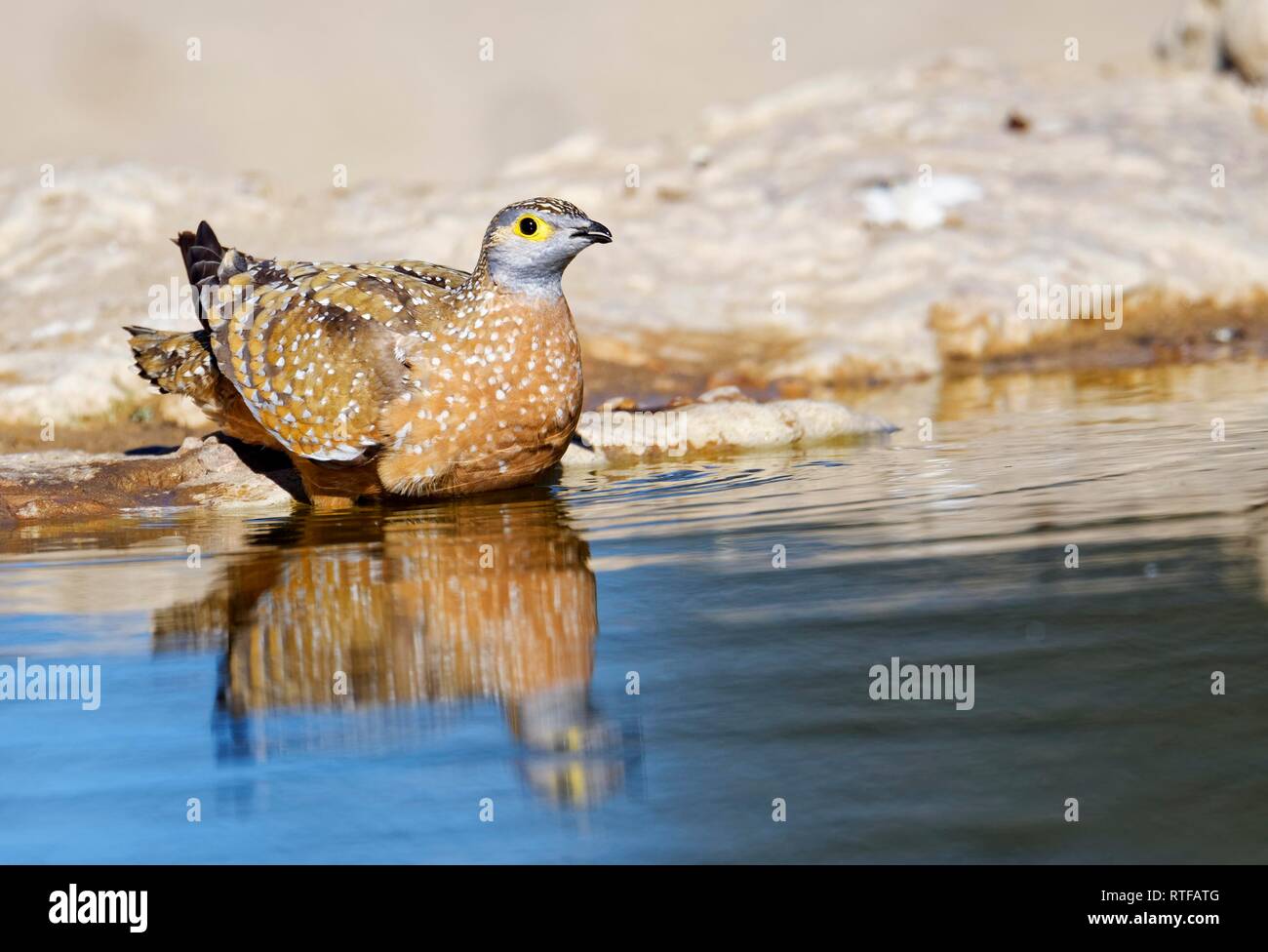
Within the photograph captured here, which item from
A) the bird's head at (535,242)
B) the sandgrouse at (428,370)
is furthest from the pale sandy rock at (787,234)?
the bird's head at (535,242)

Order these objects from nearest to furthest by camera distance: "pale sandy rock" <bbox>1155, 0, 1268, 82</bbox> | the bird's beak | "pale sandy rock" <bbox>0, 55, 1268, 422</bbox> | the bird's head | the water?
1. the water
2. the bird's beak
3. the bird's head
4. "pale sandy rock" <bbox>0, 55, 1268, 422</bbox>
5. "pale sandy rock" <bbox>1155, 0, 1268, 82</bbox>

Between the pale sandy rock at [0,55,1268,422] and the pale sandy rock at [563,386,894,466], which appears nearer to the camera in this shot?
the pale sandy rock at [563,386,894,466]

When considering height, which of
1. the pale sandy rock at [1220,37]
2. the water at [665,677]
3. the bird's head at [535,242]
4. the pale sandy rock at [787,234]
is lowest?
the water at [665,677]

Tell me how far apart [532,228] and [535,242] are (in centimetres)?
7

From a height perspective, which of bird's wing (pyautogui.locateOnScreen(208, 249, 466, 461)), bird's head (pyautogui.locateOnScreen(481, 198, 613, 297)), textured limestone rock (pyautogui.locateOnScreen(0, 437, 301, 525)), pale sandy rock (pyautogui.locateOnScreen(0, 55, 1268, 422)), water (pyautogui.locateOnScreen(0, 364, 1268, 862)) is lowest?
water (pyautogui.locateOnScreen(0, 364, 1268, 862))

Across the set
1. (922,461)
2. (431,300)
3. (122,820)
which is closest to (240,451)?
(431,300)

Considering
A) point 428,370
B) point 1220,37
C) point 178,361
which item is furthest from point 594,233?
point 1220,37

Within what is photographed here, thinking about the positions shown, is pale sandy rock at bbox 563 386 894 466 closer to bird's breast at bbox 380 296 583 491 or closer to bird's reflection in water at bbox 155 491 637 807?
bird's breast at bbox 380 296 583 491

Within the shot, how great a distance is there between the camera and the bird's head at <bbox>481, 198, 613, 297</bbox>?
7617 mm

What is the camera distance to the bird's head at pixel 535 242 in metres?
7.62

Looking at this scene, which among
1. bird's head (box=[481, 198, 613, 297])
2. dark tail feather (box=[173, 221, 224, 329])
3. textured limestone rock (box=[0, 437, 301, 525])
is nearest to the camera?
bird's head (box=[481, 198, 613, 297])

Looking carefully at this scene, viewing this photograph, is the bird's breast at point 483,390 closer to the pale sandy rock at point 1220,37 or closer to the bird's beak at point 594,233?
the bird's beak at point 594,233

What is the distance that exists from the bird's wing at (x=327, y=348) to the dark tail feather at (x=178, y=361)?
1.18ft

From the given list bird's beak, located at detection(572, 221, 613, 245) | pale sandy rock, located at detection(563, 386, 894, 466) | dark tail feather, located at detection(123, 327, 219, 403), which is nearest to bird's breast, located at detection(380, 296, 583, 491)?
bird's beak, located at detection(572, 221, 613, 245)
